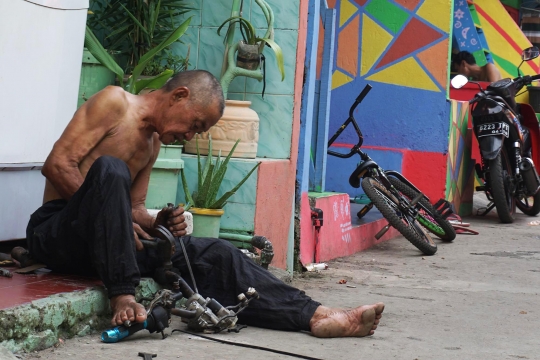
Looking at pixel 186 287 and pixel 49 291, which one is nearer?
pixel 49 291

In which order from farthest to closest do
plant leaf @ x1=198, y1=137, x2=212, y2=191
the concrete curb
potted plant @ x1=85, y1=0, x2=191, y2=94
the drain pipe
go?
potted plant @ x1=85, y1=0, x2=191, y2=94 → plant leaf @ x1=198, y1=137, x2=212, y2=191 → the drain pipe → the concrete curb

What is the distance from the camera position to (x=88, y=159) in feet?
11.8

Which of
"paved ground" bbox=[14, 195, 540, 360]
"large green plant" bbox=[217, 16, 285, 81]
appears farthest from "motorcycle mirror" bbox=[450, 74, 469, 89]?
"large green plant" bbox=[217, 16, 285, 81]

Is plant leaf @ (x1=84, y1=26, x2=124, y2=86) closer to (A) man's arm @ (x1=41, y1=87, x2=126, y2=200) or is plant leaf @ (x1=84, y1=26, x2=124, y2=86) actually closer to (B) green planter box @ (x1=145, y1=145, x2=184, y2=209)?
(B) green planter box @ (x1=145, y1=145, x2=184, y2=209)

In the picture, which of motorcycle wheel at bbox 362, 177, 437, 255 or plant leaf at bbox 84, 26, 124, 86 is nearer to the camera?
plant leaf at bbox 84, 26, 124, 86

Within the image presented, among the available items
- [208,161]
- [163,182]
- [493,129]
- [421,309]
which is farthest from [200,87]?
[493,129]

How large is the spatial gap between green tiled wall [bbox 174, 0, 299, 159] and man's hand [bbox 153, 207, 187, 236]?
2035mm

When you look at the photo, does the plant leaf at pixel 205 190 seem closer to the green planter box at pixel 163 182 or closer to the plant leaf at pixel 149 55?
A: the green planter box at pixel 163 182

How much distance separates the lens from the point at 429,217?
7.85 meters

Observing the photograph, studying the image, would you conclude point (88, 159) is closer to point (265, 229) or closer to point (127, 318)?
point (127, 318)

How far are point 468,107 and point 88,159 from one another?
24.7 ft

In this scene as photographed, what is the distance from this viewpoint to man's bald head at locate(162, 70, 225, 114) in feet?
Answer: 11.8

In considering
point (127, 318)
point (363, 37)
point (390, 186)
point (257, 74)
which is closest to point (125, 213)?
point (127, 318)

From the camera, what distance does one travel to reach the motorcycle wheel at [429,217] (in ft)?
25.1
